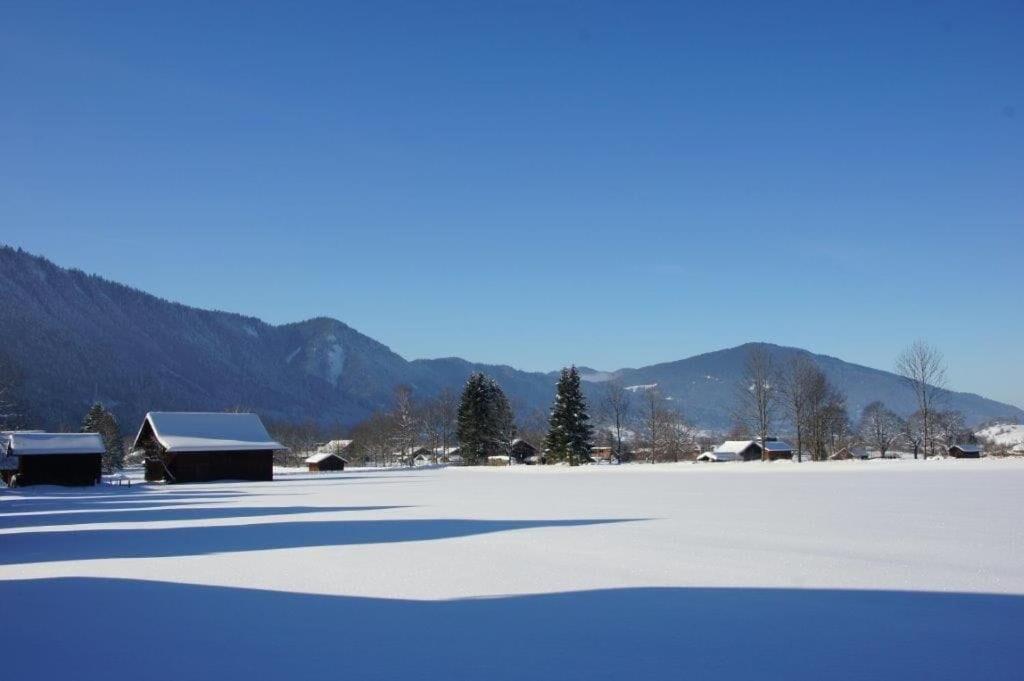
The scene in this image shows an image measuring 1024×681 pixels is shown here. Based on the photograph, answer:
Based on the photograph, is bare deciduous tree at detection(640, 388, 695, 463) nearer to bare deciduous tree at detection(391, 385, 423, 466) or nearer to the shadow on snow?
bare deciduous tree at detection(391, 385, 423, 466)

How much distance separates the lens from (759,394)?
6731 cm

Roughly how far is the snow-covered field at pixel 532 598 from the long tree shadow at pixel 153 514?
10.6 ft

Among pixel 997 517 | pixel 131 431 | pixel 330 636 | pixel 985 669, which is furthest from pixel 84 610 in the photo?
pixel 131 431

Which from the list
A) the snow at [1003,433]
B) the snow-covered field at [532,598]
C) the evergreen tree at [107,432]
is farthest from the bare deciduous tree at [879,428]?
the snow-covered field at [532,598]

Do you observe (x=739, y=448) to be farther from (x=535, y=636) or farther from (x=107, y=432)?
(x=535, y=636)

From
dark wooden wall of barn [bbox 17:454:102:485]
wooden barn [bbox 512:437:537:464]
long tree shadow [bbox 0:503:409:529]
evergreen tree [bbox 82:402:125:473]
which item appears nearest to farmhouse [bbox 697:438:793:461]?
wooden barn [bbox 512:437:537:464]

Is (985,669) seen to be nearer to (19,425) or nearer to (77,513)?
(77,513)

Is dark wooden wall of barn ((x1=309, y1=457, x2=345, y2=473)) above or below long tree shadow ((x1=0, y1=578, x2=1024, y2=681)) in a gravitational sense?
below

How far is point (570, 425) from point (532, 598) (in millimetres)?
60000

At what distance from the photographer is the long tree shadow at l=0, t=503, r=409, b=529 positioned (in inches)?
817

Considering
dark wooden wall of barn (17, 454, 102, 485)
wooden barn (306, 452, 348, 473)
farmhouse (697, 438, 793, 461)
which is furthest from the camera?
farmhouse (697, 438, 793, 461)

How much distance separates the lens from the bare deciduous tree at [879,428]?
104319mm

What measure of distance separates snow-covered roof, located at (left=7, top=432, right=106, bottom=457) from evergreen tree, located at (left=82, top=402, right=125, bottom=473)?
20664 mm

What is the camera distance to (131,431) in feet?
582
